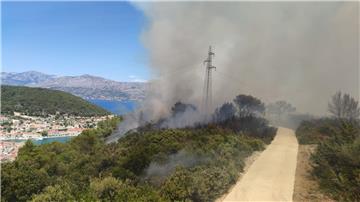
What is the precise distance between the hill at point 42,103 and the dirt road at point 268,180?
425 feet

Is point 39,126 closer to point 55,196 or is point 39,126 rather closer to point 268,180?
point 55,196

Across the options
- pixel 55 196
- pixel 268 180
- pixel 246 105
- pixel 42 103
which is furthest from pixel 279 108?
pixel 42 103

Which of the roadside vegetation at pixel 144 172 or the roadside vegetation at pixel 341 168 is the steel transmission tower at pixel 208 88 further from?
the roadside vegetation at pixel 341 168

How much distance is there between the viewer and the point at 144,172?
67.4 feet

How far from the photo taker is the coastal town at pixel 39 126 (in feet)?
372

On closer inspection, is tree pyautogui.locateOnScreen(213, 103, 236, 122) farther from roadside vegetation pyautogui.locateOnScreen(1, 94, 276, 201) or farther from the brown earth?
the brown earth

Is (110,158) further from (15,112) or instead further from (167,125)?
(15,112)

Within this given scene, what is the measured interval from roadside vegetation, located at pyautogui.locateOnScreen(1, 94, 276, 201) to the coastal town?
3066 inches

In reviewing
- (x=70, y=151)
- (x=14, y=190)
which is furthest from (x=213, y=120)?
(x=14, y=190)

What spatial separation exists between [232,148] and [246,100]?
2402cm

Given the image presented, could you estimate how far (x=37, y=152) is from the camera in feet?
112

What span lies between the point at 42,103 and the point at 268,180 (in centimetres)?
15079

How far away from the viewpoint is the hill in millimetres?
150750

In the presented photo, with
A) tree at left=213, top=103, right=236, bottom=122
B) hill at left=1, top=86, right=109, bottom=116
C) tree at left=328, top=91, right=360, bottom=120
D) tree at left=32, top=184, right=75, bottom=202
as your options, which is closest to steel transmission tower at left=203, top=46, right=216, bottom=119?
tree at left=213, top=103, right=236, bottom=122
